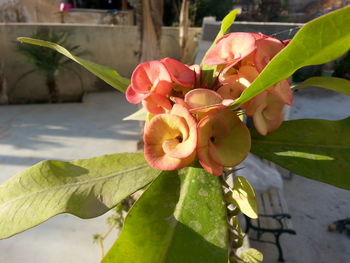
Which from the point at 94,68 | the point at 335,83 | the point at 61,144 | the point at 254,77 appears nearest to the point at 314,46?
the point at 254,77

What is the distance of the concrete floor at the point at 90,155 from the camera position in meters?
2.82

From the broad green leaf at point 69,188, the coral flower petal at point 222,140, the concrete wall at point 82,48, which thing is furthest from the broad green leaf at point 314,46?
the concrete wall at point 82,48

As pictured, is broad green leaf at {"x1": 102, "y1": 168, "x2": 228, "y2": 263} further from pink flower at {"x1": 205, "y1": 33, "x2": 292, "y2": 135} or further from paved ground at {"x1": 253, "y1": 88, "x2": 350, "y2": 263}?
paved ground at {"x1": 253, "y1": 88, "x2": 350, "y2": 263}

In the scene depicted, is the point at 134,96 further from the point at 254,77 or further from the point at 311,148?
the point at 311,148

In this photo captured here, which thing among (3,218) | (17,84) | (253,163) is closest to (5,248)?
(253,163)

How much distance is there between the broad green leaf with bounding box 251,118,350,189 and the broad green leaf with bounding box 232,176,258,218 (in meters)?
0.08

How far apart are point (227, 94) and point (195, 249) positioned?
0.26 metres

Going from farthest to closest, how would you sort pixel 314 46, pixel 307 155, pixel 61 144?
1. pixel 61 144
2. pixel 307 155
3. pixel 314 46

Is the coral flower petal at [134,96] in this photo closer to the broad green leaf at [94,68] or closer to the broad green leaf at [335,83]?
the broad green leaf at [94,68]

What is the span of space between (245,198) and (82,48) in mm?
6617

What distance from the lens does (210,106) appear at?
1.62ft

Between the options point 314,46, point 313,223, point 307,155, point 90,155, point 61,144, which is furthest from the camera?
point 61,144

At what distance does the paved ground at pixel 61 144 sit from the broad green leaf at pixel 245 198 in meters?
2.45

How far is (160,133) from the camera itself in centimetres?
52
